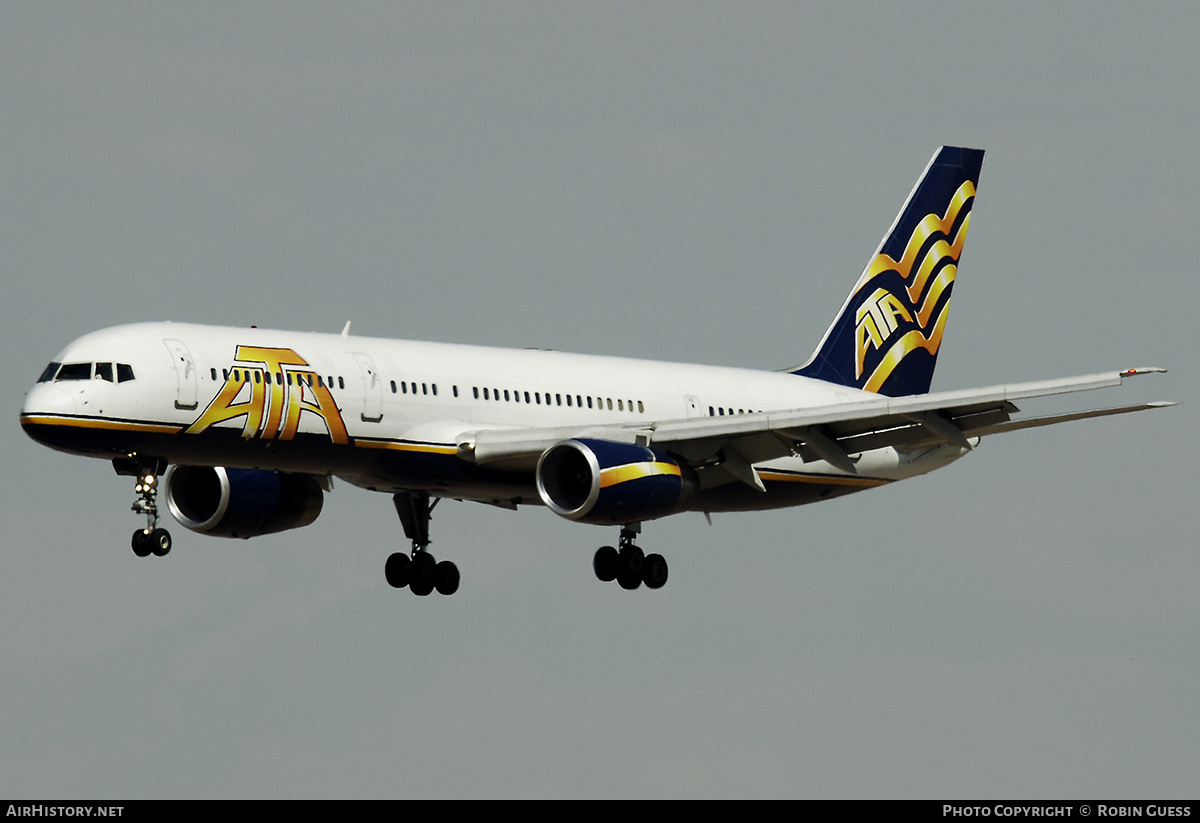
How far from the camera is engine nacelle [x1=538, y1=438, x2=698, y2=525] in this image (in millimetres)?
44344

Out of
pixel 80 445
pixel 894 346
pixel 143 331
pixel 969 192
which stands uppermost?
pixel 969 192

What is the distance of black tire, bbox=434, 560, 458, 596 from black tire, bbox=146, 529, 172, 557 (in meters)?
10.9

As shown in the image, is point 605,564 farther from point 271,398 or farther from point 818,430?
point 271,398

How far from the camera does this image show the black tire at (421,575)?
169 feet

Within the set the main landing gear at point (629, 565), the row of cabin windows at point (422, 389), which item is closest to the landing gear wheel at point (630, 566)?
the main landing gear at point (629, 565)

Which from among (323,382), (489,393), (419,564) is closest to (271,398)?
(323,382)

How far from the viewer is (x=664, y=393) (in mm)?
50750

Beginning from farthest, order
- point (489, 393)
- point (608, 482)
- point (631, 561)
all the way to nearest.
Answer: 1. point (631, 561)
2. point (489, 393)
3. point (608, 482)

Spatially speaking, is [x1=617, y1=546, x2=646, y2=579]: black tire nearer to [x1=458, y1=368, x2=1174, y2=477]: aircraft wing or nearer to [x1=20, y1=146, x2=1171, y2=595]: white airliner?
[x1=20, y1=146, x2=1171, y2=595]: white airliner

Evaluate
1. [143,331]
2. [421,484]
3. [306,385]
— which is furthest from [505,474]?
[143,331]

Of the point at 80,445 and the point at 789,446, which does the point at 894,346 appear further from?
the point at 80,445

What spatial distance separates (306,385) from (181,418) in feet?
9.36

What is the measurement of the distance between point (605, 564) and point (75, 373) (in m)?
13.9

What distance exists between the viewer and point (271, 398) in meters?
42.8
